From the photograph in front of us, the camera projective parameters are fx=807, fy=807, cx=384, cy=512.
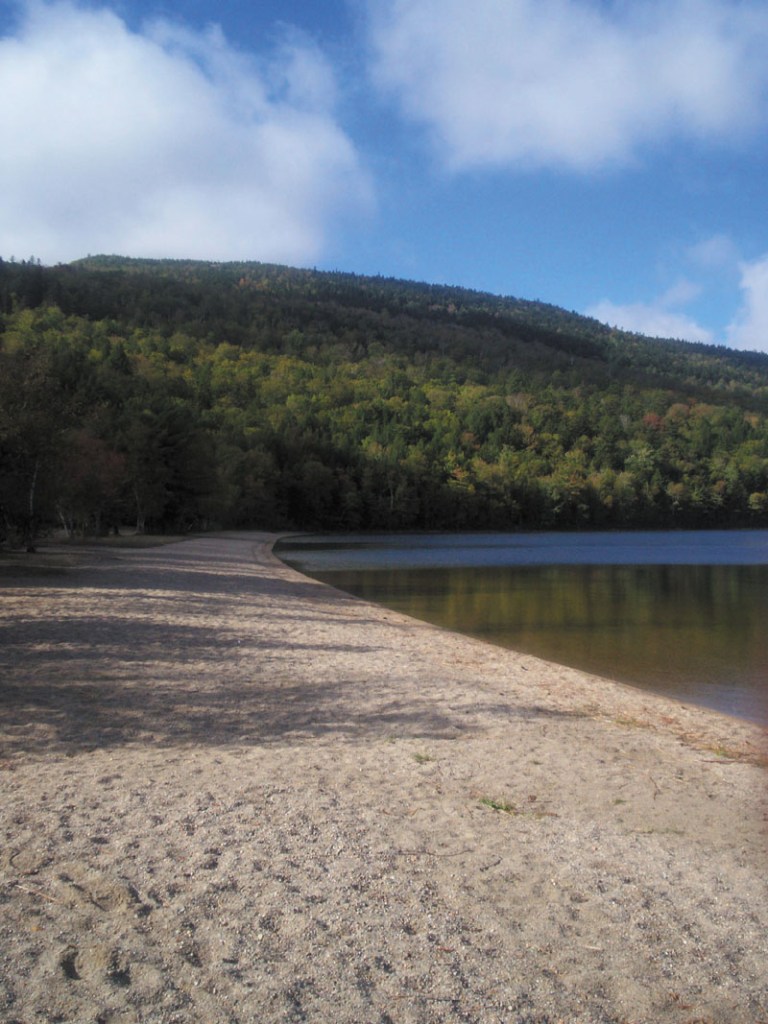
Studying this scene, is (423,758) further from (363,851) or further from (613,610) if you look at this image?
(613,610)

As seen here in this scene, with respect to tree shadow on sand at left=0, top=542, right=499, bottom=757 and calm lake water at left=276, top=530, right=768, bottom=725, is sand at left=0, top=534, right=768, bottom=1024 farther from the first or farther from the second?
calm lake water at left=276, top=530, right=768, bottom=725

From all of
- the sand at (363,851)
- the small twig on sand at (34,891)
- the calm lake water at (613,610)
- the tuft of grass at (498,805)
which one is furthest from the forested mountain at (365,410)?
the small twig on sand at (34,891)

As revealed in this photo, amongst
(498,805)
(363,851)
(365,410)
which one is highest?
(365,410)

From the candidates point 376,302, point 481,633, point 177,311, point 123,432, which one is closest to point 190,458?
point 123,432

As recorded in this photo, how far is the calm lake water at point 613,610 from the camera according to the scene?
1419 centimetres

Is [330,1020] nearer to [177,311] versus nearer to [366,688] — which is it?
[366,688]

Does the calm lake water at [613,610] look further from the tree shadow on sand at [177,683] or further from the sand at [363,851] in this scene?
the tree shadow on sand at [177,683]

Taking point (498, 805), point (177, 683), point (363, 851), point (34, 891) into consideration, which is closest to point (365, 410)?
point (177, 683)

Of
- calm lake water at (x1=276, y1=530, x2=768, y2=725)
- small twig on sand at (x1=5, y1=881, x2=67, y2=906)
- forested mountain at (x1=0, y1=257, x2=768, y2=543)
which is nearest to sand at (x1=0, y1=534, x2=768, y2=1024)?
small twig on sand at (x1=5, y1=881, x2=67, y2=906)

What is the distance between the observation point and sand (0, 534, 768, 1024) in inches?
140

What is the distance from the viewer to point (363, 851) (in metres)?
5.11

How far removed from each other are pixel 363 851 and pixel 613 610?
1992cm

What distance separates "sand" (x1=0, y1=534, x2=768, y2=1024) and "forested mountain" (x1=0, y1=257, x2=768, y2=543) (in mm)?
36770

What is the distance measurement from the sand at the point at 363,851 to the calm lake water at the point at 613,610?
144 inches
